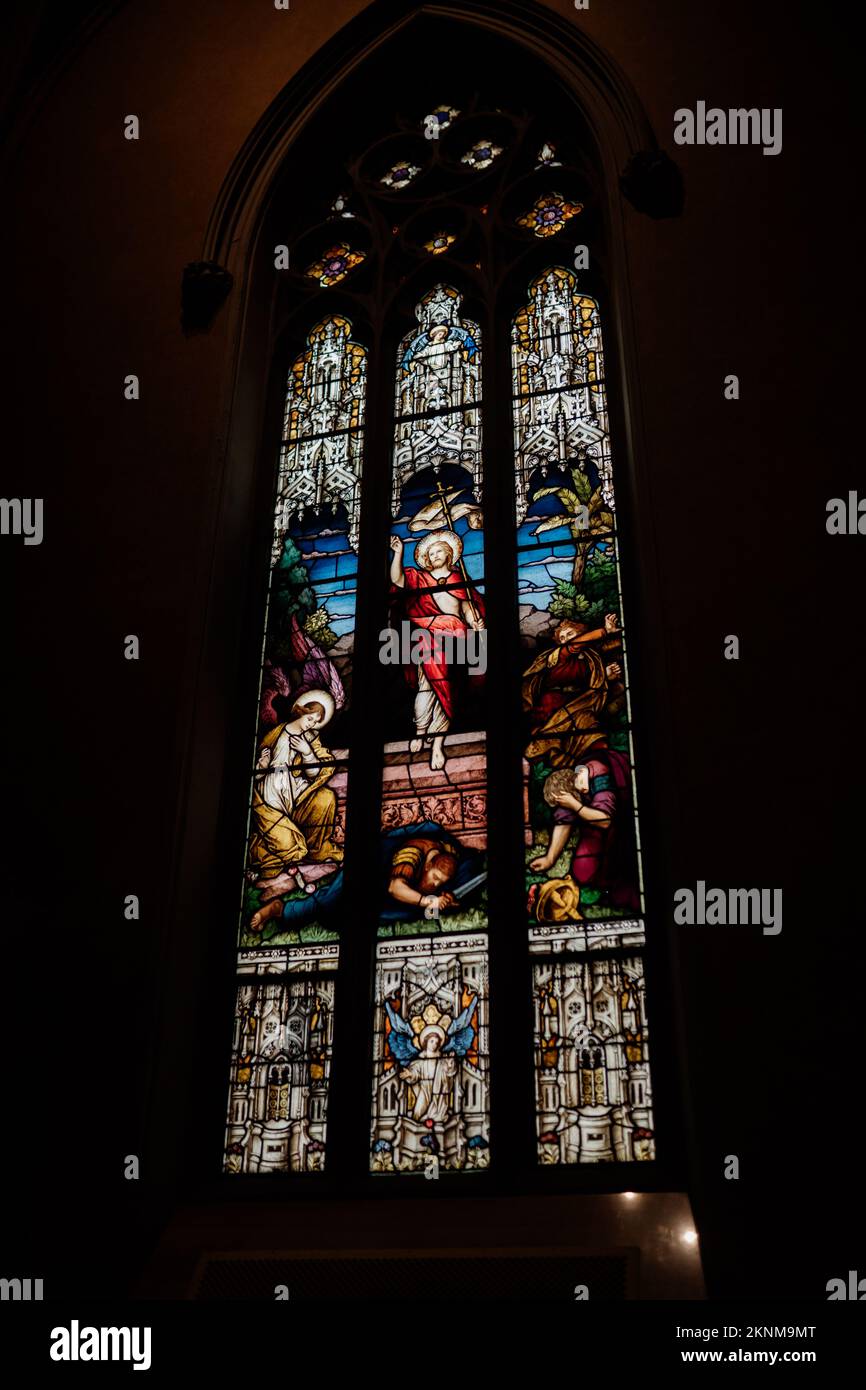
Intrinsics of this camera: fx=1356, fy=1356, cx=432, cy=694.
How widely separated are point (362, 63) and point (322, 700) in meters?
3.39

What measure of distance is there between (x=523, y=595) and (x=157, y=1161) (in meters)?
2.27

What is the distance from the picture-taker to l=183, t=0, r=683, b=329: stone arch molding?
5.49m

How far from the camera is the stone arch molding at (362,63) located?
5.49 metres

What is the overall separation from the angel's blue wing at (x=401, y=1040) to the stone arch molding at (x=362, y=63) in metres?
3.13

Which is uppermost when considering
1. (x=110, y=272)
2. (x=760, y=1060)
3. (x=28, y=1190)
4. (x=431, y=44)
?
(x=431, y=44)

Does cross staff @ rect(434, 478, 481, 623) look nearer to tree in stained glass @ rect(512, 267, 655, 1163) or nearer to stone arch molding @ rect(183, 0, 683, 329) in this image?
tree in stained glass @ rect(512, 267, 655, 1163)

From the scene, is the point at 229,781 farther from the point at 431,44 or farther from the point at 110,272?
the point at 431,44

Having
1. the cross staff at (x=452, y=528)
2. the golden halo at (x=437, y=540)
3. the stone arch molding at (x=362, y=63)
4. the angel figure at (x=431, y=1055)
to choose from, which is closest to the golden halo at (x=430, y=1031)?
the angel figure at (x=431, y=1055)

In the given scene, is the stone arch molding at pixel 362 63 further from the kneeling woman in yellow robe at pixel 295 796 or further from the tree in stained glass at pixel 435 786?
the kneeling woman in yellow robe at pixel 295 796

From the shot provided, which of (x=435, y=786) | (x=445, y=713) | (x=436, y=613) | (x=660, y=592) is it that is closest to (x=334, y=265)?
(x=436, y=613)

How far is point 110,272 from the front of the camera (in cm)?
611

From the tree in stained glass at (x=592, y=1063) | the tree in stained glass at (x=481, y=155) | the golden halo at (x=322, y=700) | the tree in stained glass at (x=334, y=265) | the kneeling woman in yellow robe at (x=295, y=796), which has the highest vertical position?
the tree in stained glass at (x=481, y=155)

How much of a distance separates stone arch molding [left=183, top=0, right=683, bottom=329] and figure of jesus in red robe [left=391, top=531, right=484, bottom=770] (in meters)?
1.53
